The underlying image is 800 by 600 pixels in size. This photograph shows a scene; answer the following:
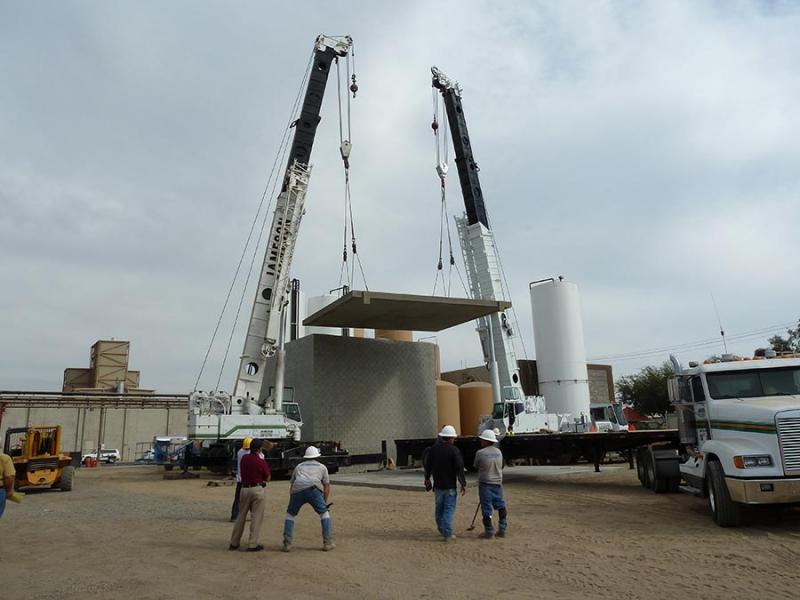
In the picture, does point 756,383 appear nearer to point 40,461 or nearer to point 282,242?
point 282,242

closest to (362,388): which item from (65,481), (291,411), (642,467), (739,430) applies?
(291,411)

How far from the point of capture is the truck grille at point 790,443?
8.99 meters

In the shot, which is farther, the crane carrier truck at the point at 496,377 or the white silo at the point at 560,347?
the white silo at the point at 560,347

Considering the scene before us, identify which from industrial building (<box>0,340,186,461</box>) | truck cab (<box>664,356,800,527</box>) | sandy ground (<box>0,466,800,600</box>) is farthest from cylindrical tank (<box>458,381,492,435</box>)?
industrial building (<box>0,340,186,461</box>)

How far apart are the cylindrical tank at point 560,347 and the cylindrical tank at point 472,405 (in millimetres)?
5914

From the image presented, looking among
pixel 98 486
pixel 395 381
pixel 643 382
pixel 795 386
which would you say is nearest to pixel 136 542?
pixel 795 386

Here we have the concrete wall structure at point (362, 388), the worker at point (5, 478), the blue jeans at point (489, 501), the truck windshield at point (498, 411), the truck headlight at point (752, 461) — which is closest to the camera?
the worker at point (5, 478)

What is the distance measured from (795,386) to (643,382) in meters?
44.9

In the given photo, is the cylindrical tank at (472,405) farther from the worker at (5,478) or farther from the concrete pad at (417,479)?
the worker at (5,478)

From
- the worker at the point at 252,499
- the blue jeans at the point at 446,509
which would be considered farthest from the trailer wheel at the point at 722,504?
the worker at the point at 252,499

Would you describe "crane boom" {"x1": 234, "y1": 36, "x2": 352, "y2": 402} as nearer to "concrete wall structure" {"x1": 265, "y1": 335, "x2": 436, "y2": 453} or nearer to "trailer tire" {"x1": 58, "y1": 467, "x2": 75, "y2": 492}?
"concrete wall structure" {"x1": 265, "y1": 335, "x2": 436, "y2": 453}

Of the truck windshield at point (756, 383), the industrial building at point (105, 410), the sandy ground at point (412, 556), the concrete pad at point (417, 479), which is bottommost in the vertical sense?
the sandy ground at point (412, 556)

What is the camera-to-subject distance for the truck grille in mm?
8992

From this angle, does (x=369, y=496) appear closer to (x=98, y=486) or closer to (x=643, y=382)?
(x=98, y=486)
